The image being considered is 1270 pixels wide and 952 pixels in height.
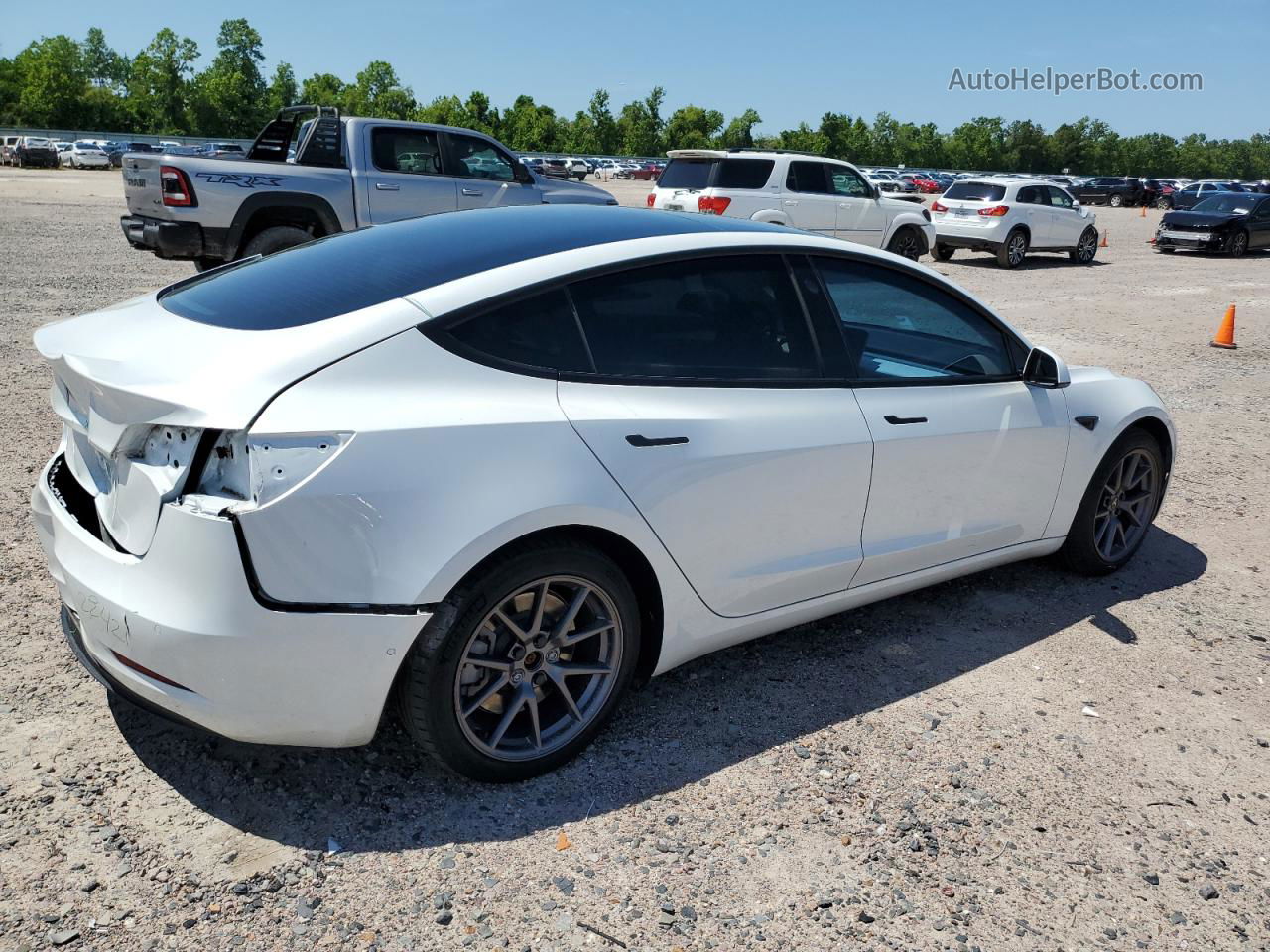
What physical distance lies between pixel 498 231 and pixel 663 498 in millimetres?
1114

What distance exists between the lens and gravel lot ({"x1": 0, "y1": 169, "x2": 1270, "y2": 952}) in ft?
8.37

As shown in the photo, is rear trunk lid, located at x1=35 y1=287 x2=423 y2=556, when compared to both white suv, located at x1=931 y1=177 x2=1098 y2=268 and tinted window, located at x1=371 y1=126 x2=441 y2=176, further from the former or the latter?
white suv, located at x1=931 y1=177 x2=1098 y2=268

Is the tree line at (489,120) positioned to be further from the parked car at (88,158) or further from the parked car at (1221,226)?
the parked car at (1221,226)

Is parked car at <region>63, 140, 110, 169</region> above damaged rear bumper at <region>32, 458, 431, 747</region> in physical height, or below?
below

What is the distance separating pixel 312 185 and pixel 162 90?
12738 centimetres

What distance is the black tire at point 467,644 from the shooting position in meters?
2.72

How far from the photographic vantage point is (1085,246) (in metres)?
21.9

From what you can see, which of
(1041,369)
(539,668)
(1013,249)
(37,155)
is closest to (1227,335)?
(1013,249)

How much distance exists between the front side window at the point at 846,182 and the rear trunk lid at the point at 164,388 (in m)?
14.6

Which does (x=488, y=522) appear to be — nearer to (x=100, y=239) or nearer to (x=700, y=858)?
(x=700, y=858)

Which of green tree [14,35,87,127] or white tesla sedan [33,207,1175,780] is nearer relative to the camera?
white tesla sedan [33,207,1175,780]

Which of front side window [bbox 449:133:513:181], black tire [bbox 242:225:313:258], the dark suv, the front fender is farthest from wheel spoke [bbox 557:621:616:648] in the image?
the dark suv

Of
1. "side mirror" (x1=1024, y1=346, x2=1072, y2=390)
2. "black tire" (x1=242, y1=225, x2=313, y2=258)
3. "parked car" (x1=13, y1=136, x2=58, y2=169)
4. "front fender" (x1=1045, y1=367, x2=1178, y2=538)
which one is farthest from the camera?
"parked car" (x1=13, y1=136, x2=58, y2=169)

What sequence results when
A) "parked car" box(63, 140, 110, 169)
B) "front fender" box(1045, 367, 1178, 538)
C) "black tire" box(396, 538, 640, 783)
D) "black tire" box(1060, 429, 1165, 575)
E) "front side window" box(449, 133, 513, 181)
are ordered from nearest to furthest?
"black tire" box(396, 538, 640, 783), "front fender" box(1045, 367, 1178, 538), "black tire" box(1060, 429, 1165, 575), "front side window" box(449, 133, 513, 181), "parked car" box(63, 140, 110, 169)
